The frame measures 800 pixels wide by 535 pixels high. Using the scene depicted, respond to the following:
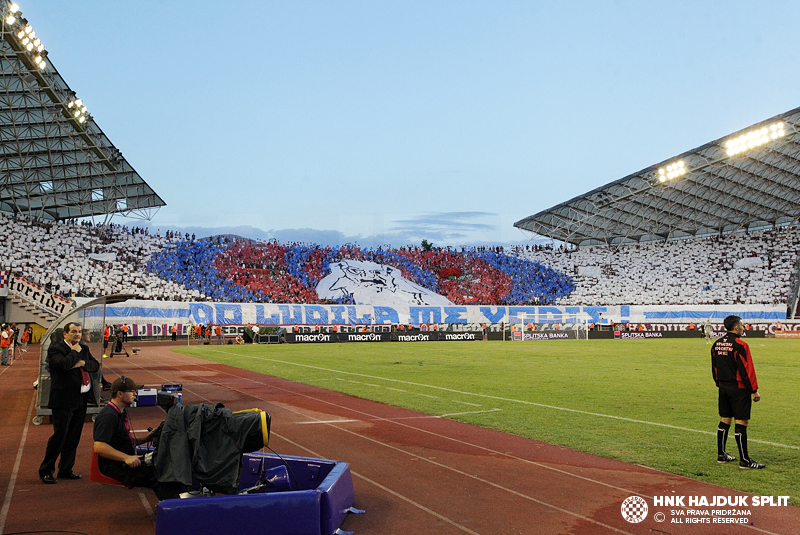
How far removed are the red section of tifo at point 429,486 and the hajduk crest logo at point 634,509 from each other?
0.05 metres

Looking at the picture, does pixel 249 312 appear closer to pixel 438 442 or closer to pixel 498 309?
pixel 498 309

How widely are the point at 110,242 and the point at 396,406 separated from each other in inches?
1875

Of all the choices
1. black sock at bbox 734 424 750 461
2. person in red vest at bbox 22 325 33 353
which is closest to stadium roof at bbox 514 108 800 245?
black sock at bbox 734 424 750 461

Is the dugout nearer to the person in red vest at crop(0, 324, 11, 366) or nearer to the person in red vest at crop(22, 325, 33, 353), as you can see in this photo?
the person in red vest at crop(0, 324, 11, 366)

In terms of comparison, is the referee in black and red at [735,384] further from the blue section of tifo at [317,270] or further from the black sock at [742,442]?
the blue section of tifo at [317,270]

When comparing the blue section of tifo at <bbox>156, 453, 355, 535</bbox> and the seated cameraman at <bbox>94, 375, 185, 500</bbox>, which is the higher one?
the seated cameraman at <bbox>94, 375, 185, 500</bbox>

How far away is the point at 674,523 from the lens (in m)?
6.28

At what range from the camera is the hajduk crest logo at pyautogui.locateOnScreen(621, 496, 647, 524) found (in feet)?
21.1

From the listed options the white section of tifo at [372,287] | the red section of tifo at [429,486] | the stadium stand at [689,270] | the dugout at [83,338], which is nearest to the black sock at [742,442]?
the red section of tifo at [429,486]

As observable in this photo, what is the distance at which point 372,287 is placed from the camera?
60.5 metres

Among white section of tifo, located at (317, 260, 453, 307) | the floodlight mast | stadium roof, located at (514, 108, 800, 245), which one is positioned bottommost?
white section of tifo, located at (317, 260, 453, 307)

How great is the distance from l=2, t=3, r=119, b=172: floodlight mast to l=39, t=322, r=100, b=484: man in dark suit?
2884cm

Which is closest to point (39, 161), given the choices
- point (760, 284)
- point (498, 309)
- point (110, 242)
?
point (110, 242)

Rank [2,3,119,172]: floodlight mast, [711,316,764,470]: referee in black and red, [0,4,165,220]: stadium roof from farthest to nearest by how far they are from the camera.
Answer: [0,4,165,220]: stadium roof → [2,3,119,172]: floodlight mast → [711,316,764,470]: referee in black and red
